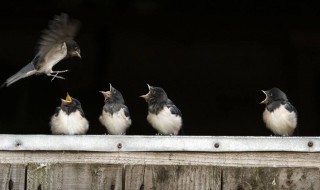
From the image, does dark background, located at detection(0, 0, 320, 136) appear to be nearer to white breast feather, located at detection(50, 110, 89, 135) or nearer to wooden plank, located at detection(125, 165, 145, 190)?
white breast feather, located at detection(50, 110, 89, 135)

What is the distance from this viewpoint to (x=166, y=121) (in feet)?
13.5

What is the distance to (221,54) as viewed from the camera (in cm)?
630

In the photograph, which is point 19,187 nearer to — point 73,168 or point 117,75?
point 73,168

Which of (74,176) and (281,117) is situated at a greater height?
(281,117)

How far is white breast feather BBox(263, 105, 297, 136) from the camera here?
13.0 ft

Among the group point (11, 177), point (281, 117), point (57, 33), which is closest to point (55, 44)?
point (57, 33)

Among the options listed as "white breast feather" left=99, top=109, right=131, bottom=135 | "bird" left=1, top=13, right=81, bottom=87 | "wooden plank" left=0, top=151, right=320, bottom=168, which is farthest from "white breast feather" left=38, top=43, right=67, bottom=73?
"wooden plank" left=0, top=151, right=320, bottom=168

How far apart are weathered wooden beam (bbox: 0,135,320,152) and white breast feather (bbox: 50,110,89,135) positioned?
2.98 ft

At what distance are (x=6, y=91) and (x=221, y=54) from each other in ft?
5.16

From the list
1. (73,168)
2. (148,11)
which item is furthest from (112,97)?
(148,11)

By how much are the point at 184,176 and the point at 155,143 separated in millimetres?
161

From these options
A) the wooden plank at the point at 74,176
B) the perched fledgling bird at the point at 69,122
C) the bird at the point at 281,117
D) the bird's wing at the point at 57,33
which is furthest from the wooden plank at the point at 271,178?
the perched fledgling bird at the point at 69,122

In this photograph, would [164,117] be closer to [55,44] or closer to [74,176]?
[55,44]

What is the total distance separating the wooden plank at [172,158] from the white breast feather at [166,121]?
0.99m
